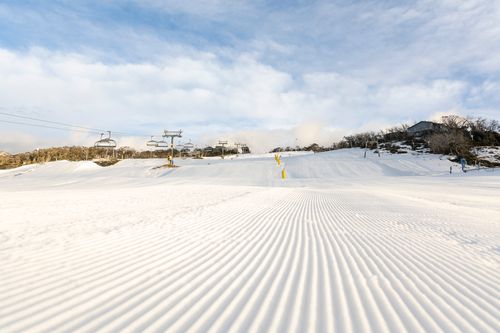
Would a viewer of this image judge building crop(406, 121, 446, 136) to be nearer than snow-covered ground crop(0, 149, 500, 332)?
No

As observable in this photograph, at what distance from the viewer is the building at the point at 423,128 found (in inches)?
2501

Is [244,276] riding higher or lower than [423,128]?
lower

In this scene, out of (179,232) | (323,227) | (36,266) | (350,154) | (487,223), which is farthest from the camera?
(350,154)

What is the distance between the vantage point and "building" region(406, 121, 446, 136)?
208 ft

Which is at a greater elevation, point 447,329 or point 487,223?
point 447,329

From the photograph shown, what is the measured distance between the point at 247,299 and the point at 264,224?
455 centimetres

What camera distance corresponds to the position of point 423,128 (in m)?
69.7

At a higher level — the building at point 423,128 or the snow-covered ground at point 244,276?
the building at point 423,128

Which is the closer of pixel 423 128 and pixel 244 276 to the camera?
pixel 244 276

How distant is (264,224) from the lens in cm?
736

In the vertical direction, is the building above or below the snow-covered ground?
above

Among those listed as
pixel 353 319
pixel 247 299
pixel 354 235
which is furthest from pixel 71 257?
pixel 354 235

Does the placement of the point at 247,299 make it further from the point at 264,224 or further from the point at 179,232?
the point at 264,224

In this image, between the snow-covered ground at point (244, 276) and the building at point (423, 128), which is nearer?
the snow-covered ground at point (244, 276)
